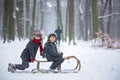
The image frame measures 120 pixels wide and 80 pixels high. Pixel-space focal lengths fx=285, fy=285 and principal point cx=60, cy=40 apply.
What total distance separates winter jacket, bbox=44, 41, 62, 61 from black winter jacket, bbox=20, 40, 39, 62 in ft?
0.50

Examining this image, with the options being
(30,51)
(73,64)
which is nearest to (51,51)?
(30,51)

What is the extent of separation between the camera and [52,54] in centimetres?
430

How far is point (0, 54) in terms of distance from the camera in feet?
11.9

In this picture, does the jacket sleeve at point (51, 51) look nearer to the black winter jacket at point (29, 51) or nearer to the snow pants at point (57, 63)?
the snow pants at point (57, 63)

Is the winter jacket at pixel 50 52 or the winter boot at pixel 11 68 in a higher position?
the winter jacket at pixel 50 52

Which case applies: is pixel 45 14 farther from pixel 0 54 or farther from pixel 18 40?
pixel 0 54

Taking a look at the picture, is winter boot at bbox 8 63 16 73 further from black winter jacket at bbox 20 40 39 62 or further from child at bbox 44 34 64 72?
child at bbox 44 34 64 72

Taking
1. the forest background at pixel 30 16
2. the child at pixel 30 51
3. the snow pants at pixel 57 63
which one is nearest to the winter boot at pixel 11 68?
the child at pixel 30 51

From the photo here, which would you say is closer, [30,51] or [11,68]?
[11,68]

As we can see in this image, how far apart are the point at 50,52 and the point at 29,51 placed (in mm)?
316

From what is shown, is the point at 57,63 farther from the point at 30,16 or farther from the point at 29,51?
the point at 30,16

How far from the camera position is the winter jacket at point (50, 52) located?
14.1 ft

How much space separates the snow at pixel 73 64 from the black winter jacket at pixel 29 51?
0.14m

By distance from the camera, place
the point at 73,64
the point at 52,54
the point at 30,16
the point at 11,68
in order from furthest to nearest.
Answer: the point at 30,16, the point at 73,64, the point at 52,54, the point at 11,68
